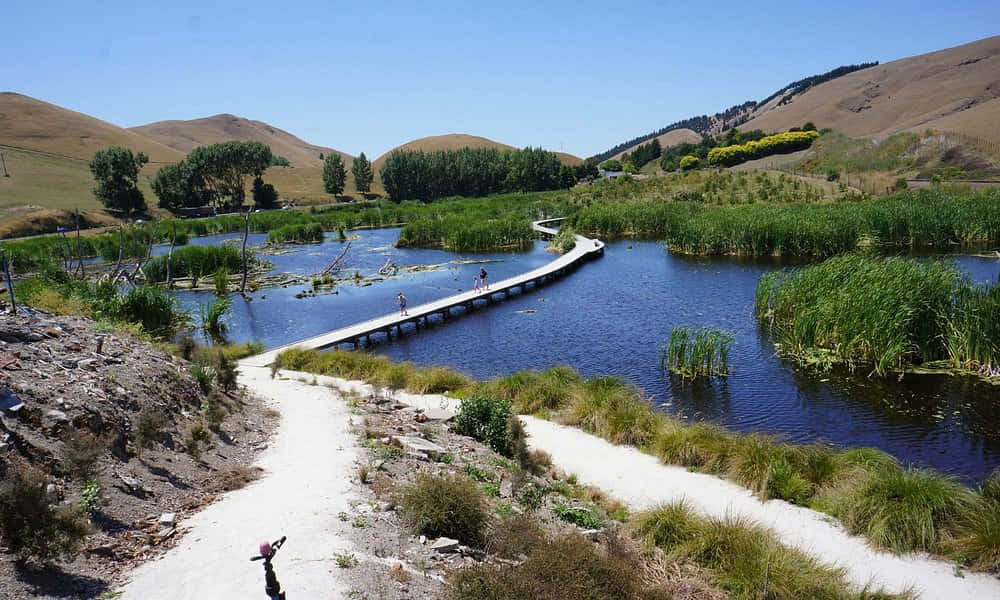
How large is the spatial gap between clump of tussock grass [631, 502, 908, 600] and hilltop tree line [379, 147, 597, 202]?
97.5 metres

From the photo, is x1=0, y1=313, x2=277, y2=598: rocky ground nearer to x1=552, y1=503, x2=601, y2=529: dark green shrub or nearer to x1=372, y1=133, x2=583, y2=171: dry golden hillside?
x1=552, y1=503, x2=601, y2=529: dark green shrub

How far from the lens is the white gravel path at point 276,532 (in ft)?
20.0

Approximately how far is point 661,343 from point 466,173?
8591cm

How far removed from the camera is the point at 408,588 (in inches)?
249

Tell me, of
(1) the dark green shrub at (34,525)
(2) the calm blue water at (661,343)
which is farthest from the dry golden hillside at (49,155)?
(1) the dark green shrub at (34,525)

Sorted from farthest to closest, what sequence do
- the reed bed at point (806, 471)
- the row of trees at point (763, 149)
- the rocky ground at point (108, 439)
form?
the row of trees at point (763, 149), the reed bed at point (806, 471), the rocky ground at point (108, 439)

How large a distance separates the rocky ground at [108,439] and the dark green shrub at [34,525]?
0.15 meters

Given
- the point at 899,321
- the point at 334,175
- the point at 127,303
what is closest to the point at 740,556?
the point at 899,321

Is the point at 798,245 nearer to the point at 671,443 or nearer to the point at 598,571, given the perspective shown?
the point at 671,443

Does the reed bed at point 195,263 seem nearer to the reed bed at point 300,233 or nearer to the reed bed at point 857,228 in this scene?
the reed bed at point 300,233

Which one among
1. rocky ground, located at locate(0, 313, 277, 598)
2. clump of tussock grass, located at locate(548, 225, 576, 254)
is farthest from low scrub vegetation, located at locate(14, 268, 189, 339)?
clump of tussock grass, located at locate(548, 225, 576, 254)

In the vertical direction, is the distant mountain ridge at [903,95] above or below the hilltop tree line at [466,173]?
above

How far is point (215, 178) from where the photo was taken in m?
100

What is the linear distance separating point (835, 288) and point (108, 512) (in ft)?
66.9
